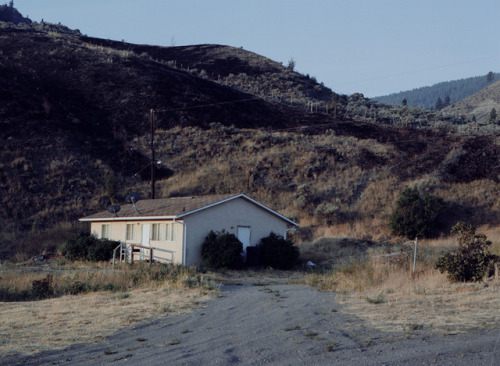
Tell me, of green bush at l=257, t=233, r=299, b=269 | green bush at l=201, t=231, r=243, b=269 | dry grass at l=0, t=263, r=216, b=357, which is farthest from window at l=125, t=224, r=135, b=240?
dry grass at l=0, t=263, r=216, b=357

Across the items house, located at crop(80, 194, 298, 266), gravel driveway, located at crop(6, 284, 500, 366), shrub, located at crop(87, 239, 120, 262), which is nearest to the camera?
gravel driveway, located at crop(6, 284, 500, 366)

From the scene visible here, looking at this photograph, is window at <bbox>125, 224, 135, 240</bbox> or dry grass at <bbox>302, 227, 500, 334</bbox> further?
window at <bbox>125, 224, 135, 240</bbox>

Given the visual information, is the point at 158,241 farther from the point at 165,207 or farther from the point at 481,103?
the point at 481,103

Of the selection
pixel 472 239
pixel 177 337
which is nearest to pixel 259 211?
pixel 472 239

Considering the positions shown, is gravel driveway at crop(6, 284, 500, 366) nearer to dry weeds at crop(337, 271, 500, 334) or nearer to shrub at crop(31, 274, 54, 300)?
dry weeds at crop(337, 271, 500, 334)

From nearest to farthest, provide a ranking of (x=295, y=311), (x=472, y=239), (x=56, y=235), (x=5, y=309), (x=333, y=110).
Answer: (x=295, y=311)
(x=5, y=309)
(x=472, y=239)
(x=56, y=235)
(x=333, y=110)

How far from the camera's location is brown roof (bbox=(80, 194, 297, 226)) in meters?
26.8

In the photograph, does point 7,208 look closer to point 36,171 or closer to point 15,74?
point 36,171

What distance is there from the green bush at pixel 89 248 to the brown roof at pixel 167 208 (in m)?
1.66

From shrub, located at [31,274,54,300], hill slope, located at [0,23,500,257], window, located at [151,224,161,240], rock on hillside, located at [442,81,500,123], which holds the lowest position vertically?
shrub, located at [31,274,54,300]

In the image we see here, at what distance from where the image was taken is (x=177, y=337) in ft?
33.4

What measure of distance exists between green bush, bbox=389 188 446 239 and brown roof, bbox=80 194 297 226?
32.5ft

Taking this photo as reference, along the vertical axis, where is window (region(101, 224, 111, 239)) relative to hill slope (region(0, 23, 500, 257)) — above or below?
below

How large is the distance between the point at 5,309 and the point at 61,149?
36.6 metres
